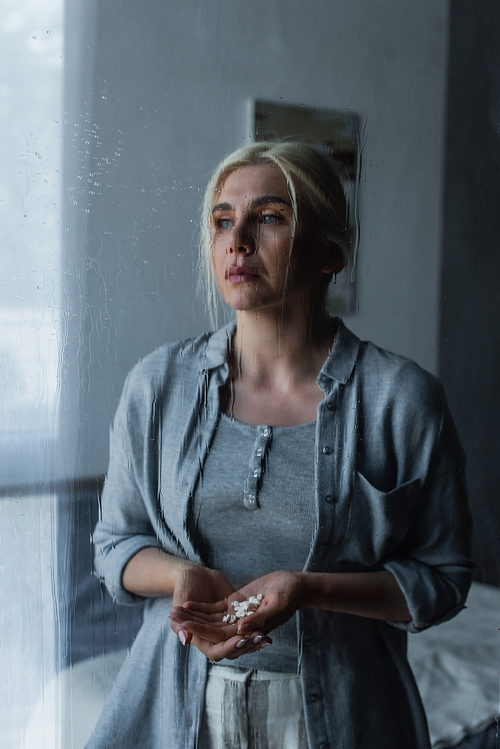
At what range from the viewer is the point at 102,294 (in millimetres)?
464

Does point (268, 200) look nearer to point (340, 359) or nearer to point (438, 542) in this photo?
point (340, 359)

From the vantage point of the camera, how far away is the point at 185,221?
45 cm

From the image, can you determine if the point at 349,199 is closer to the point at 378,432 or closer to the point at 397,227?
the point at 397,227

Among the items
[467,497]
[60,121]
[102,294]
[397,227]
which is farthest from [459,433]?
[60,121]

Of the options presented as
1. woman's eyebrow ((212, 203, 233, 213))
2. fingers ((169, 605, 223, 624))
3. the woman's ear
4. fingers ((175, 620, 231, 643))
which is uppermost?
woman's eyebrow ((212, 203, 233, 213))

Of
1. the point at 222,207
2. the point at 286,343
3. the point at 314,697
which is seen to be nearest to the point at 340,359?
the point at 286,343

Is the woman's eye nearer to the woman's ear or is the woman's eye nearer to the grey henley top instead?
the woman's ear

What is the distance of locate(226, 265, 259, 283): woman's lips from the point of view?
44 centimetres

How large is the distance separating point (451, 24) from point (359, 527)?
411 millimetres

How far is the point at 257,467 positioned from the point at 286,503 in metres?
0.03

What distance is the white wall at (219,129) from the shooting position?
45cm

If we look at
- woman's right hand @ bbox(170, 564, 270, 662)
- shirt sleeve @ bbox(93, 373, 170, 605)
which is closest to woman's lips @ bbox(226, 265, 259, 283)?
shirt sleeve @ bbox(93, 373, 170, 605)

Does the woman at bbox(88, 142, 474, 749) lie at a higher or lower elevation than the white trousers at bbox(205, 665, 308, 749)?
higher

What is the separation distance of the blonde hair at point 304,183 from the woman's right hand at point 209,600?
0.24 metres
